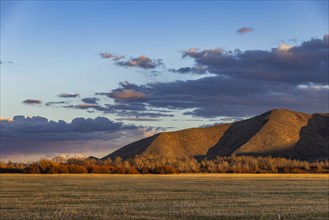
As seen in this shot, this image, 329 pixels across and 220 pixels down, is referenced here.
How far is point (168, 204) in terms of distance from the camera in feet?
109

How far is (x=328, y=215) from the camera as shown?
28438 millimetres

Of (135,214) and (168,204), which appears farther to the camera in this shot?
(168,204)

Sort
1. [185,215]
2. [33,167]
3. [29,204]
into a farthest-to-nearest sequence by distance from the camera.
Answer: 1. [33,167]
2. [29,204]
3. [185,215]

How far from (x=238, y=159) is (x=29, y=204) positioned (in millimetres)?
165246

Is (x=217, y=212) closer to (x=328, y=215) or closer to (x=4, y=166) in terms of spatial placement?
(x=328, y=215)

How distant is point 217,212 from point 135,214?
421 cm

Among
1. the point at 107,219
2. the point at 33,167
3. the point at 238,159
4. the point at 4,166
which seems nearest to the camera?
the point at 107,219

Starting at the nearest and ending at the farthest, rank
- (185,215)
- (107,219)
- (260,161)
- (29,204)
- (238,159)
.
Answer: (107,219) < (185,215) < (29,204) < (260,161) < (238,159)

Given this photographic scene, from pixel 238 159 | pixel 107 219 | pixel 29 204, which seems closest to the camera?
pixel 107 219

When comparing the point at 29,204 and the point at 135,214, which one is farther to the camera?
the point at 29,204

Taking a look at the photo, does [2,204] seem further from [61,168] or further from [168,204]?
[61,168]

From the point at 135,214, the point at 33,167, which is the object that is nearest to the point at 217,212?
the point at 135,214

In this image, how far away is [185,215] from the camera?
88.4 ft

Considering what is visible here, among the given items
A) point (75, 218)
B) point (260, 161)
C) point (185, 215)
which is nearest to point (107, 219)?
point (75, 218)
